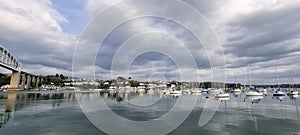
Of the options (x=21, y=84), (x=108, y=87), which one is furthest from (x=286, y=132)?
(x=108, y=87)

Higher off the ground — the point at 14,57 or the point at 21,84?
the point at 14,57

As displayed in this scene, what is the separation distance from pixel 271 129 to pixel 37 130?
1721 centimetres

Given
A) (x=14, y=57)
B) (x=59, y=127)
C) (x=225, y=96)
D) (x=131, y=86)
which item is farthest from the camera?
(x=131, y=86)

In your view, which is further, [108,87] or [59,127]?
[108,87]

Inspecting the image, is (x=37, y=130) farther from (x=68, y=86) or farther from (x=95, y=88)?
(x=68, y=86)

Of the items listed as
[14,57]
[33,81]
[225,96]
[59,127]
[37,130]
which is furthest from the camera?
[33,81]

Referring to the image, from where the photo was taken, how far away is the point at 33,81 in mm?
117625

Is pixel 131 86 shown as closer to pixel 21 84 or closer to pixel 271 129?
pixel 21 84

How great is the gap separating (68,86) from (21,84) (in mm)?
46486

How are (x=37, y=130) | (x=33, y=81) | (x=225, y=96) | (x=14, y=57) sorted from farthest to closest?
(x=33, y=81) < (x=14, y=57) < (x=225, y=96) < (x=37, y=130)

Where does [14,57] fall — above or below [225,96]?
above

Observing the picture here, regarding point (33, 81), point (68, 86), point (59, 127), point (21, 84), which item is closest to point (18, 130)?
point (59, 127)

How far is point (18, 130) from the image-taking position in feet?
43.2

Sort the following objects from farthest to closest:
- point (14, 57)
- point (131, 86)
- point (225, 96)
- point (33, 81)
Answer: point (131, 86)
point (33, 81)
point (14, 57)
point (225, 96)
